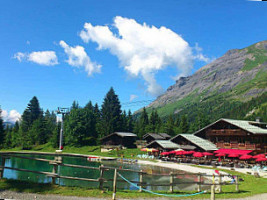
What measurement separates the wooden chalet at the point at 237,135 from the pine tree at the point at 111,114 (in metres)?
37.5

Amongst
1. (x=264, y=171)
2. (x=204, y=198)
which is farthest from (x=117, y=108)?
(x=204, y=198)

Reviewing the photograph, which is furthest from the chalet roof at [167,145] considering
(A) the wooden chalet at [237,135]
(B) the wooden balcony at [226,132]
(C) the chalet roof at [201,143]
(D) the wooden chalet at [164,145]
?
(B) the wooden balcony at [226,132]

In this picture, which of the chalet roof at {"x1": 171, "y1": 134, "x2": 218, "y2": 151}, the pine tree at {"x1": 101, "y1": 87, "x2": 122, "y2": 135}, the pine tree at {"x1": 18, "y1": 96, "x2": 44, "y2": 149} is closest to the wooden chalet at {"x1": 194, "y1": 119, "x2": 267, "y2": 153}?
the chalet roof at {"x1": 171, "y1": 134, "x2": 218, "y2": 151}

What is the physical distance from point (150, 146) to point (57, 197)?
48.8 meters

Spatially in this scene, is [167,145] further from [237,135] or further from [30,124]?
[30,124]

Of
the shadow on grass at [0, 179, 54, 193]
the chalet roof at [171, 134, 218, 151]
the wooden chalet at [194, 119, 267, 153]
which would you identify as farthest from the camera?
the chalet roof at [171, 134, 218, 151]

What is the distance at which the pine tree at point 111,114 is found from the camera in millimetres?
82875

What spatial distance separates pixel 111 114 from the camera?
85750 mm

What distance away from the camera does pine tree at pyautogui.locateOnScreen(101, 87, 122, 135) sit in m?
82.9

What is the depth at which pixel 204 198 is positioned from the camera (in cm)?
1340

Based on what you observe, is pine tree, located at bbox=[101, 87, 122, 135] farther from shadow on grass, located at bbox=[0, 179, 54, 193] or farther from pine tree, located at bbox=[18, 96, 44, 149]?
shadow on grass, located at bbox=[0, 179, 54, 193]

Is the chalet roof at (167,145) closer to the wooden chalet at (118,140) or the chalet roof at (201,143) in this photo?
the chalet roof at (201,143)

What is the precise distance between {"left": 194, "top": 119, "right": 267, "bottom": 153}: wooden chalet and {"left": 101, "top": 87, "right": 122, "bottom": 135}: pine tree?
3754 cm

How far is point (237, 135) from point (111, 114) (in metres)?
48.3
